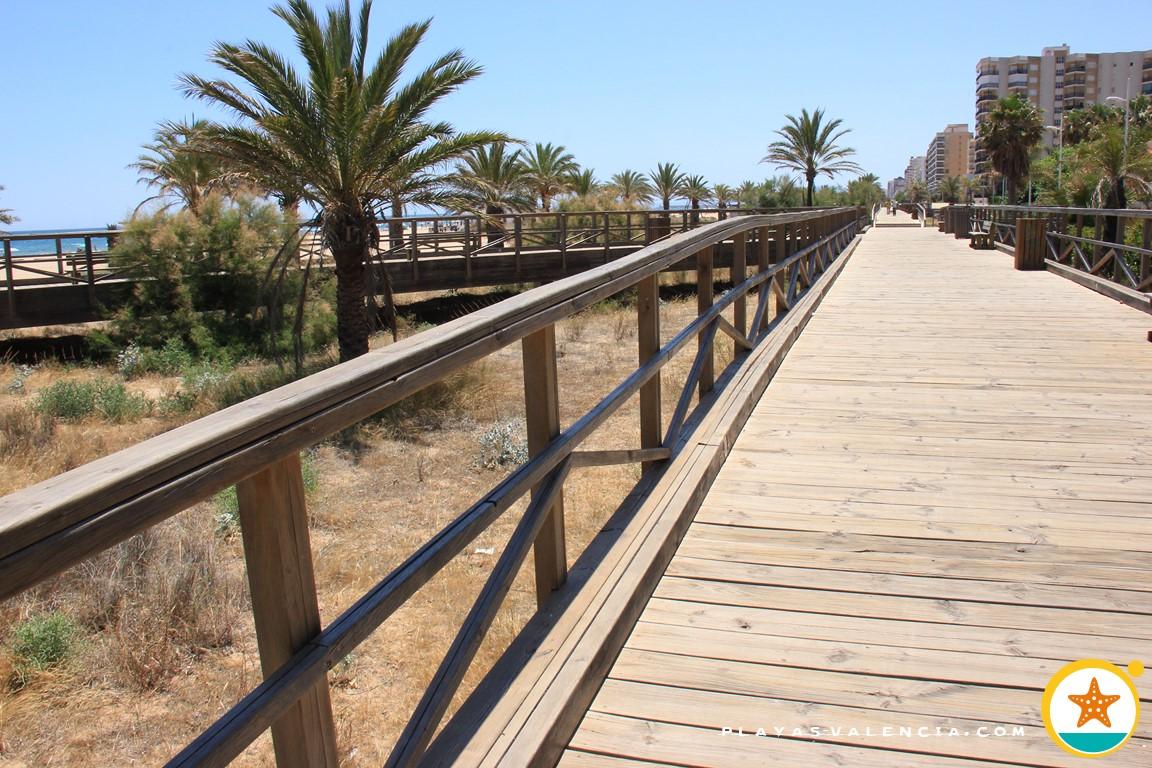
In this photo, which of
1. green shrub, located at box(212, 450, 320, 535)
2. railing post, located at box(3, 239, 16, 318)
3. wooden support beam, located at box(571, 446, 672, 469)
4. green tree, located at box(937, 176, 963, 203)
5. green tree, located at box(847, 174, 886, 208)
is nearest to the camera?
wooden support beam, located at box(571, 446, 672, 469)

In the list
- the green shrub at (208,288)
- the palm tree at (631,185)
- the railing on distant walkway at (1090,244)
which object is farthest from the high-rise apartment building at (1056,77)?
the green shrub at (208,288)

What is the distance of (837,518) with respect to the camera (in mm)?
3871

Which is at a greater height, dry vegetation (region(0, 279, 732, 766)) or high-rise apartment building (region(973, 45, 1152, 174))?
high-rise apartment building (region(973, 45, 1152, 174))

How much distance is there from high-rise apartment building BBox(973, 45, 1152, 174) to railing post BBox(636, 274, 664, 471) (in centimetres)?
17144

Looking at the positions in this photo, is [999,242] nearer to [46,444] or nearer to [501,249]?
[501,249]

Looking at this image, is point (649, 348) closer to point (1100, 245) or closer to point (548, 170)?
point (1100, 245)

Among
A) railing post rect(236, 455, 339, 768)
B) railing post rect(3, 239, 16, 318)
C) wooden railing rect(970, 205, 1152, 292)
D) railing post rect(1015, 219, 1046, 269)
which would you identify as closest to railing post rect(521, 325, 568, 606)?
railing post rect(236, 455, 339, 768)

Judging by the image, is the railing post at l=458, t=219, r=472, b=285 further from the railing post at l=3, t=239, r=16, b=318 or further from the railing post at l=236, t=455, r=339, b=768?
the railing post at l=236, t=455, r=339, b=768

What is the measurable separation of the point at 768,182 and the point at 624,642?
61.3 meters

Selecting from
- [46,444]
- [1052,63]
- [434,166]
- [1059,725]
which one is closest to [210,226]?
[434,166]

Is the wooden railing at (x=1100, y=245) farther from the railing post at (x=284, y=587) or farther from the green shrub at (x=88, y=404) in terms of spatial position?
the green shrub at (x=88, y=404)

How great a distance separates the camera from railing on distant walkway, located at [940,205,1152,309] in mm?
10539

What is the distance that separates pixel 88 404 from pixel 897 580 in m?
13.0

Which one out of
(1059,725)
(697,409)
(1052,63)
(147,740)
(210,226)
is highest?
(1052,63)
